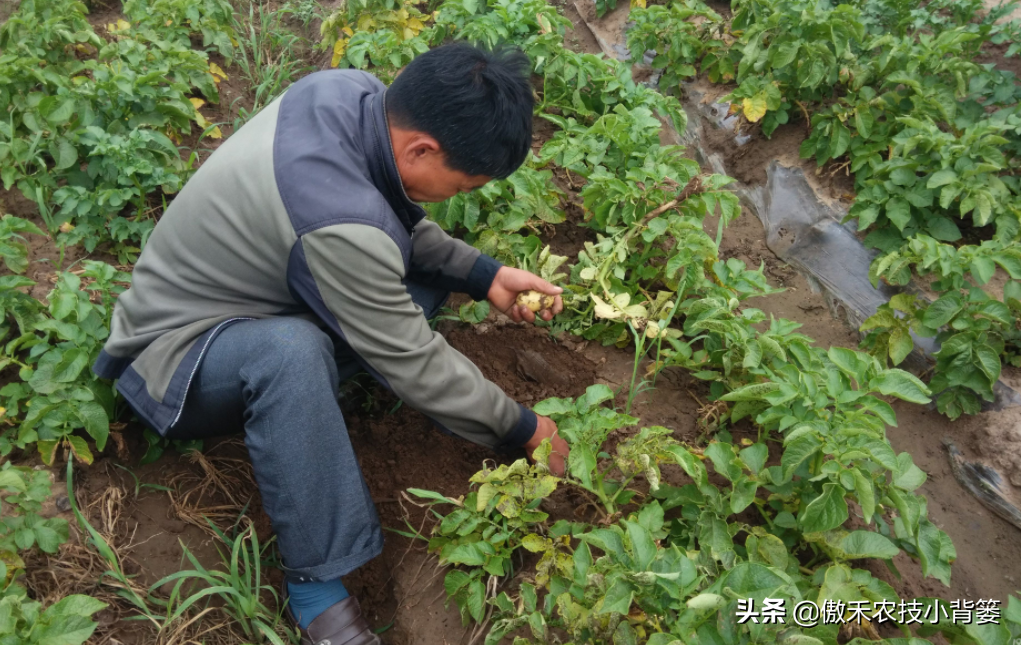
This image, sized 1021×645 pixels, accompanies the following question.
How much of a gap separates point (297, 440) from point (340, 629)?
486 mm

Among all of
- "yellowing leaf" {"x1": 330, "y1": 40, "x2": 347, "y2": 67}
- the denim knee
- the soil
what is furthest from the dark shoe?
"yellowing leaf" {"x1": 330, "y1": 40, "x2": 347, "y2": 67}

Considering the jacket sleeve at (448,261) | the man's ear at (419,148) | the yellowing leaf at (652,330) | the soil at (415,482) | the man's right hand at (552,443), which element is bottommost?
the soil at (415,482)

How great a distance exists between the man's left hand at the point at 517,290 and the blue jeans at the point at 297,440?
706 mm

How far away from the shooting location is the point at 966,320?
2.29m

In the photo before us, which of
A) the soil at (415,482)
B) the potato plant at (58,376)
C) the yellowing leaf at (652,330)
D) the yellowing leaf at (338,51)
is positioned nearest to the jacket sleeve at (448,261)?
the soil at (415,482)

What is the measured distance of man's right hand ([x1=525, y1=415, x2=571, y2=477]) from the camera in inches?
80.6

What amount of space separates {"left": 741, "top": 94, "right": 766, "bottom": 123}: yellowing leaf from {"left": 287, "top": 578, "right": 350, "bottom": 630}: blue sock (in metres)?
2.42

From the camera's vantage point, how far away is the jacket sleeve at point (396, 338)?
1.73 m

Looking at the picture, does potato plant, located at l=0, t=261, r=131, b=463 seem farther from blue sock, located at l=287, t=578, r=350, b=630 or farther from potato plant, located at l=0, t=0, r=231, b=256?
blue sock, located at l=287, t=578, r=350, b=630

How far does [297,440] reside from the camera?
179cm

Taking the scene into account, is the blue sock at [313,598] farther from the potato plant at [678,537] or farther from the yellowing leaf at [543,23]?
the yellowing leaf at [543,23]

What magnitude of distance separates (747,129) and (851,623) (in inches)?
90.6

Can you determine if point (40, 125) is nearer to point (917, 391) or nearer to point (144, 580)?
point (144, 580)

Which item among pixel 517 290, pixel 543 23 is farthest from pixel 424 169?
pixel 543 23
